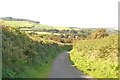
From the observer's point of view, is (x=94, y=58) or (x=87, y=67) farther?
(x=94, y=58)

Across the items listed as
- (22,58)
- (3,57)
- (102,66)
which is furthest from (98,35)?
(3,57)

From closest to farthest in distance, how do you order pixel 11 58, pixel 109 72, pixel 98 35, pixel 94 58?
pixel 11 58 < pixel 109 72 < pixel 94 58 < pixel 98 35

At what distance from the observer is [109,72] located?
923 inches

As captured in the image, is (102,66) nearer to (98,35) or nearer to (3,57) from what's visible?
(3,57)

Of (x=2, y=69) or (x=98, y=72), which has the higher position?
(x=2, y=69)

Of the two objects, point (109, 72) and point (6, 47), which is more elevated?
point (6, 47)

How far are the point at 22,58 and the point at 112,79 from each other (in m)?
5.86

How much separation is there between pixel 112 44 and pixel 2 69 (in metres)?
14.8

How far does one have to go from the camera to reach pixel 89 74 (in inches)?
997

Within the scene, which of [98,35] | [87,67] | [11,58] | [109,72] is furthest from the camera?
[98,35]

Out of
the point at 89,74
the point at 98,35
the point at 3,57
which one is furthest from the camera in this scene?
the point at 98,35

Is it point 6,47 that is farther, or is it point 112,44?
point 112,44

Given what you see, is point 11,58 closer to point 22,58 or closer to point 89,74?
point 22,58

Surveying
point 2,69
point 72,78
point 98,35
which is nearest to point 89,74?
point 72,78
